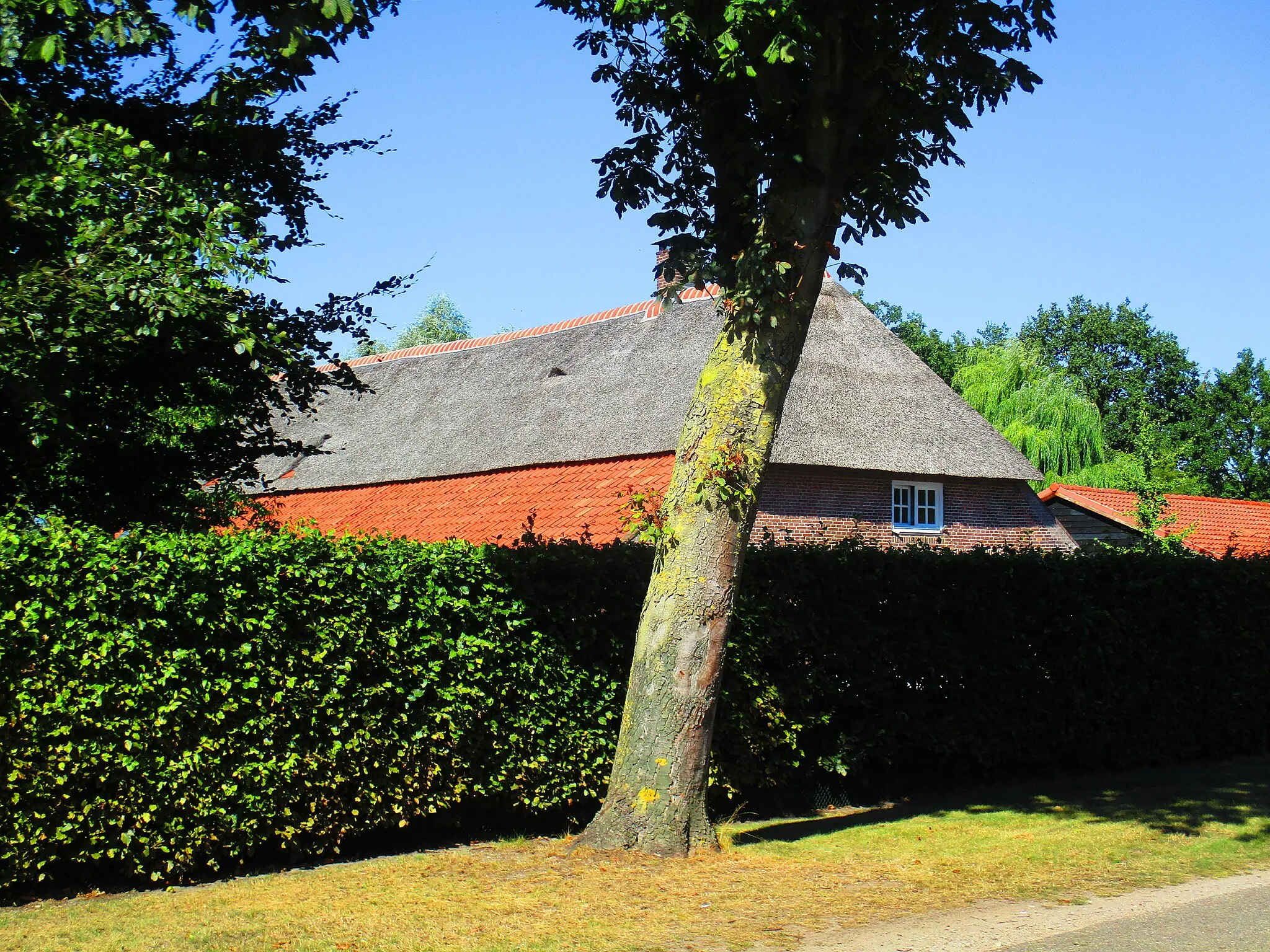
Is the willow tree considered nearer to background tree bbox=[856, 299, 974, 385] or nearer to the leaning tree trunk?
the leaning tree trunk

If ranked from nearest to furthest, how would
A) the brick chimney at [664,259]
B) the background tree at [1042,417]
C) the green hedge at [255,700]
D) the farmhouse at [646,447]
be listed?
the green hedge at [255,700] < the brick chimney at [664,259] < the farmhouse at [646,447] < the background tree at [1042,417]

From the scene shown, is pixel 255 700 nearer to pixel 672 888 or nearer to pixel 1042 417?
pixel 672 888

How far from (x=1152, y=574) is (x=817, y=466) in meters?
8.82

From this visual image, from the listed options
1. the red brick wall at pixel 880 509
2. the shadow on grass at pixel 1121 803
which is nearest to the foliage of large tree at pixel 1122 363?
the red brick wall at pixel 880 509

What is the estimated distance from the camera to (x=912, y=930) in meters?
5.86

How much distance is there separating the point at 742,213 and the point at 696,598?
280cm

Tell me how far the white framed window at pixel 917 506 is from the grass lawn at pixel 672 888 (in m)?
12.6

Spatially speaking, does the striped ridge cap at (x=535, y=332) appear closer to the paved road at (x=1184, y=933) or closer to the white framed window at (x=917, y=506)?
the white framed window at (x=917, y=506)

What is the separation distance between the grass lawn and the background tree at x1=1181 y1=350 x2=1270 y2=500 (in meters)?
49.6

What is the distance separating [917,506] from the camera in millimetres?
21953

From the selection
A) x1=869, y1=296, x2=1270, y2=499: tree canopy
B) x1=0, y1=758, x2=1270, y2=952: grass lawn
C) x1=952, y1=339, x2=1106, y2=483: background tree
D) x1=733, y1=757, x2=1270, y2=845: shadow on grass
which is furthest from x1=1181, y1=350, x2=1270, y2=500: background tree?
x1=0, y1=758, x2=1270, y2=952: grass lawn

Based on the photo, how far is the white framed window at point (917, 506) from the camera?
851 inches

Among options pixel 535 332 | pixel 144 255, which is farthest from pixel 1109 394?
pixel 144 255

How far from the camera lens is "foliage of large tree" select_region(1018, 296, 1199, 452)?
58.2 meters
